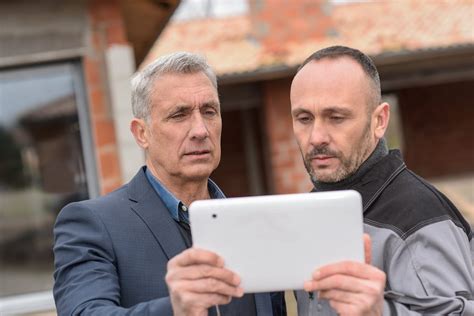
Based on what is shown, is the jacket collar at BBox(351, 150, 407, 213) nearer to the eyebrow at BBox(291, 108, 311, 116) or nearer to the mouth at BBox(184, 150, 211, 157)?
the eyebrow at BBox(291, 108, 311, 116)

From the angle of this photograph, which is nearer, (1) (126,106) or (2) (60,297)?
(2) (60,297)

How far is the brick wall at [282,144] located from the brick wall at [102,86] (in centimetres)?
567

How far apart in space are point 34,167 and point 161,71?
12.1 feet

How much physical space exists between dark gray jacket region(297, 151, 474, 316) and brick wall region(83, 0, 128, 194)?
3074 mm

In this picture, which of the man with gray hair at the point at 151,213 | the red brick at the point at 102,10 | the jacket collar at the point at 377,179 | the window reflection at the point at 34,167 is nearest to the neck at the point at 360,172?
the jacket collar at the point at 377,179

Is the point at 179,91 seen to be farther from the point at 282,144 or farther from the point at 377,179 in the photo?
the point at 282,144

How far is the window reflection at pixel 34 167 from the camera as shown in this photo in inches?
204

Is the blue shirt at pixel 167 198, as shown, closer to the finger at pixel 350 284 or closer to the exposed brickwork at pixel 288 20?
the finger at pixel 350 284

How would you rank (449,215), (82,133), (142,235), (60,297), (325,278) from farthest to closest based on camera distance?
(82,133) < (142,235) < (60,297) < (449,215) < (325,278)

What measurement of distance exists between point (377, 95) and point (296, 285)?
66cm

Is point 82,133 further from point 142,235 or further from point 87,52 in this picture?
point 142,235

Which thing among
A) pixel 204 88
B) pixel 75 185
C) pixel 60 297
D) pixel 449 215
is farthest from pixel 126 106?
pixel 449 215

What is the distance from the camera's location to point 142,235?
7.06 ft

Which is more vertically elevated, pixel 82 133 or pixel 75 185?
pixel 82 133
